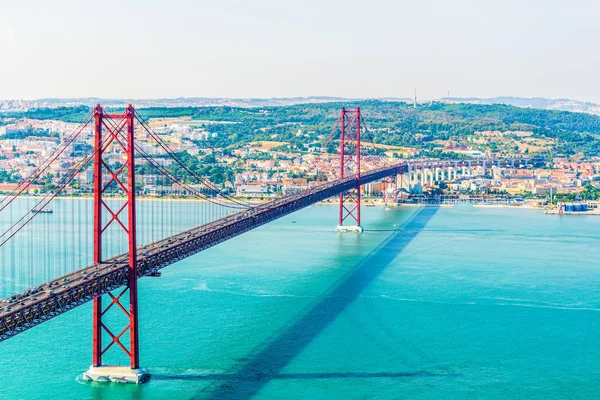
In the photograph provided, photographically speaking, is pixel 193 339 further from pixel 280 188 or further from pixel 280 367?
pixel 280 188

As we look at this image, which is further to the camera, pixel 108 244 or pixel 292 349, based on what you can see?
pixel 108 244

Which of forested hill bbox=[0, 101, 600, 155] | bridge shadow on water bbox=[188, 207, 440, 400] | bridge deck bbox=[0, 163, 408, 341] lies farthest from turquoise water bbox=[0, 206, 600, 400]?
forested hill bbox=[0, 101, 600, 155]

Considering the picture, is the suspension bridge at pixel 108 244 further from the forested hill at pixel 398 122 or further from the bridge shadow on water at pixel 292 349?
the forested hill at pixel 398 122

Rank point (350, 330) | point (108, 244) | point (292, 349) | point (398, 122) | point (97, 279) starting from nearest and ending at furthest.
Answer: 1. point (97, 279)
2. point (292, 349)
3. point (350, 330)
4. point (108, 244)
5. point (398, 122)

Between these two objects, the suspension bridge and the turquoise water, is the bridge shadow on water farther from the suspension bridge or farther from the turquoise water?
the suspension bridge

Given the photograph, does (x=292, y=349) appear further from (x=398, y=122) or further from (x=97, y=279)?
(x=398, y=122)

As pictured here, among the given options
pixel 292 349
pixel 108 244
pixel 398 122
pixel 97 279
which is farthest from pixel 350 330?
pixel 398 122
